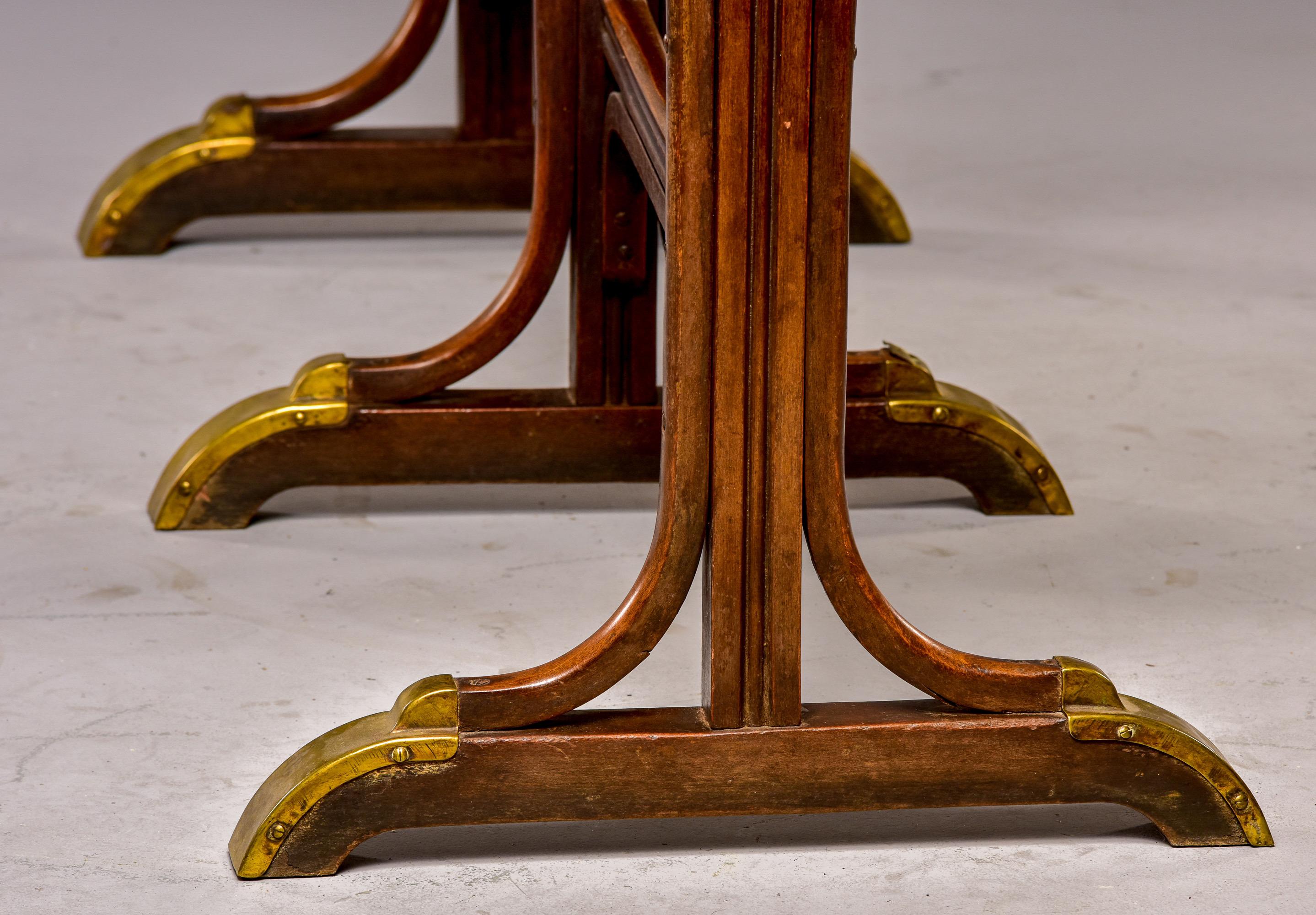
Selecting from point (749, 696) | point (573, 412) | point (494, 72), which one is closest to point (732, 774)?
point (749, 696)

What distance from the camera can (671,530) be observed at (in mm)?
1335

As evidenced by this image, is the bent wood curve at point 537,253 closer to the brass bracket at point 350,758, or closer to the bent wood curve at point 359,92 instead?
the brass bracket at point 350,758

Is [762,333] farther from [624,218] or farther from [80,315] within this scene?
[80,315]

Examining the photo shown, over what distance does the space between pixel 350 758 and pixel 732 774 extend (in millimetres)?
284

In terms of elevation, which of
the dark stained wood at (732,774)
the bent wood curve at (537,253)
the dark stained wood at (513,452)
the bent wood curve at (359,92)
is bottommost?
the dark stained wood at (732,774)

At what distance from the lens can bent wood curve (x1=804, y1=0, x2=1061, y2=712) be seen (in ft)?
4.15

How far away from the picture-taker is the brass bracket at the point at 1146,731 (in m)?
1.36

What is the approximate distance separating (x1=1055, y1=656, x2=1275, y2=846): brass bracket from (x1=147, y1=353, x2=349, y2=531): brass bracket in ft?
3.14

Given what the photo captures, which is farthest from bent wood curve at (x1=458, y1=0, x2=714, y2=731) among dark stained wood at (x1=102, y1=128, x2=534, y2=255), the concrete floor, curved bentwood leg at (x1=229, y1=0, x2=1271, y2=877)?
dark stained wood at (x1=102, y1=128, x2=534, y2=255)

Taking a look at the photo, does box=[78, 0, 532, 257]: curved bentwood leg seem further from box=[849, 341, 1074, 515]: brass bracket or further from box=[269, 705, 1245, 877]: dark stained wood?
box=[269, 705, 1245, 877]: dark stained wood

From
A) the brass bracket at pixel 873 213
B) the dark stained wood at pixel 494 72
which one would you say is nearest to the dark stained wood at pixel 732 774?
the brass bracket at pixel 873 213

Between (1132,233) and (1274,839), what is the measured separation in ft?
6.81

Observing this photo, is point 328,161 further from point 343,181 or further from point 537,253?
point 537,253

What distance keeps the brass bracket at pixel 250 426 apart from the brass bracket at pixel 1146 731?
0.96 m
